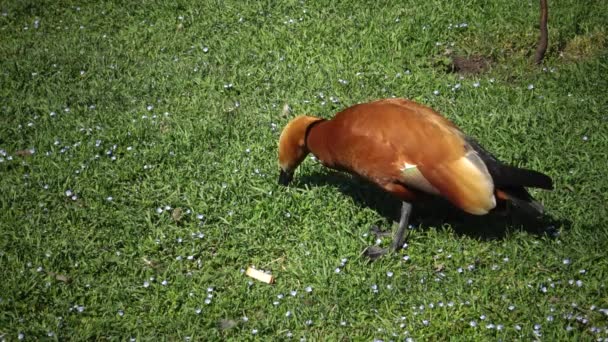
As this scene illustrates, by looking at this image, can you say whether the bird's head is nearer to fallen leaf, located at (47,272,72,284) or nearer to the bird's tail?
the bird's tail

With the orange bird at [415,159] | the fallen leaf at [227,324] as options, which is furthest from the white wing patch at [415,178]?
the fallen leaf at [227,324]

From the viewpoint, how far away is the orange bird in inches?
168

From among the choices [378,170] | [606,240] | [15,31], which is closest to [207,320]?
[378,170]

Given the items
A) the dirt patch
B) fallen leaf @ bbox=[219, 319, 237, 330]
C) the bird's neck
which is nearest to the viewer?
fallen leaf @ bbox=[219, 319, 237, 330]

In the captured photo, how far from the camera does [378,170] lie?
14.8 ft

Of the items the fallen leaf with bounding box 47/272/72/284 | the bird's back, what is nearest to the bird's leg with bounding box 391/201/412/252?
the bird's back

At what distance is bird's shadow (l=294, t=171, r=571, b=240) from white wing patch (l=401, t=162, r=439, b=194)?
0.55 ft

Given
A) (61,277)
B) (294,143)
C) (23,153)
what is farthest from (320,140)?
(23,153)

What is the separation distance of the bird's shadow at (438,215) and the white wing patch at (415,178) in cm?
17

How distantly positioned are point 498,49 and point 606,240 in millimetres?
2330

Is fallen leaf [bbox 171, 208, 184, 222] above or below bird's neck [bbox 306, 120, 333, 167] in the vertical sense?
below

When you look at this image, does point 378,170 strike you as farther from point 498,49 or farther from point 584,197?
point 498,49

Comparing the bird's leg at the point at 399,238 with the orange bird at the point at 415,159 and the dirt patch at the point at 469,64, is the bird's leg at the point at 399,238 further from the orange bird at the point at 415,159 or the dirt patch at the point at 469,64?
the dirt patch at the point at 469,64

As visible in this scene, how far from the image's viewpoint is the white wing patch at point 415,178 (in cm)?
440
